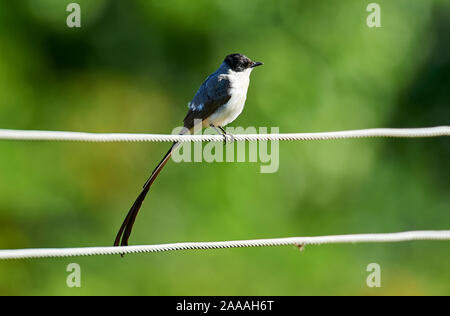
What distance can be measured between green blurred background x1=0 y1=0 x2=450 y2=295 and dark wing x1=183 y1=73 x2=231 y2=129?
2.15 m

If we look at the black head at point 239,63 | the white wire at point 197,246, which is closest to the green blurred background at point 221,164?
the black head at point 239,63

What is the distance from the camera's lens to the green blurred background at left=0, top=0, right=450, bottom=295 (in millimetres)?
7675

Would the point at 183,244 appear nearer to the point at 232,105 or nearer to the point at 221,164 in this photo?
the point at 232,105

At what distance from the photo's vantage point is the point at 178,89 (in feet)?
26.6

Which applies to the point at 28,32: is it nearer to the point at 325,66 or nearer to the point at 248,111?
the point at 248,111

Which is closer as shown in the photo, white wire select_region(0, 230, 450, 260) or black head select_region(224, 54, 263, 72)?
white wire select_region(0, 230, 450, 260)

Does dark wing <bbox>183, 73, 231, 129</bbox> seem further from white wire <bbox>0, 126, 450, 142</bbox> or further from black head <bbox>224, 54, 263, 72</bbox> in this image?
white wire <bbox>0, 126, 450, 142</bbox>

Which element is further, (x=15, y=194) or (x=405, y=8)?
(x=405, y=8)

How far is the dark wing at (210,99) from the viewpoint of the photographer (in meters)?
5.39

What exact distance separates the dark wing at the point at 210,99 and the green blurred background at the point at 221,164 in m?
2.15

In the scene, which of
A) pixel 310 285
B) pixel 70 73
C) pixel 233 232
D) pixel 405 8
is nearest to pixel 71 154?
pixel 70 73

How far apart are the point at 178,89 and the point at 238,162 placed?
1.20 m

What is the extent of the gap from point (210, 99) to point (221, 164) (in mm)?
2316

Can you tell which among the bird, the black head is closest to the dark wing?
the bird
